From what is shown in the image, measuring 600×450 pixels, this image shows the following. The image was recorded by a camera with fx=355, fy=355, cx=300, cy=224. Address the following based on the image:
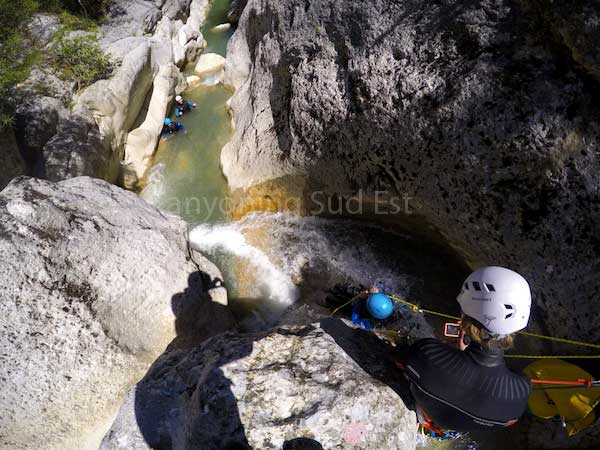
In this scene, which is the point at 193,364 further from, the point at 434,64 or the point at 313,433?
the point at 434,64

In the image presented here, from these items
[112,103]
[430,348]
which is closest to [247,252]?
[430,348]

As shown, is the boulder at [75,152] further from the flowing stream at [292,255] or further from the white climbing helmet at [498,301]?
the white climbing helmet at [498,301]

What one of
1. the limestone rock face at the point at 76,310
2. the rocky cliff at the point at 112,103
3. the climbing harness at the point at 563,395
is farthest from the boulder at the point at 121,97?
the climbing harness at the point at 563,395

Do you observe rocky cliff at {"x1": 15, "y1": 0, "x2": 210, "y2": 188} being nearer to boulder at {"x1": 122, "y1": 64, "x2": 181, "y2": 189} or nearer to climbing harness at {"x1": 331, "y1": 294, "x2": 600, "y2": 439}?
boulder at {"x1": 122, "y1": 64, "x2": 181, "y2": 189}

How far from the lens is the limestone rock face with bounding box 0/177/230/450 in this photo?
412 cm

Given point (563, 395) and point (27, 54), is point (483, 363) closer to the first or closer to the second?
point (563, 395)

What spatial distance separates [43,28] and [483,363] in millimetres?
12496

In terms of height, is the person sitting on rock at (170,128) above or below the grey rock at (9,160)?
above

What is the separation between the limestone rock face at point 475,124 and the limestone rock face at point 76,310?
11.9ft

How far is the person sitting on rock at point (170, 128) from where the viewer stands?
35.0 feet

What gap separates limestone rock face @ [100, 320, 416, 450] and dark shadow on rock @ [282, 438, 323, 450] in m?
0.03

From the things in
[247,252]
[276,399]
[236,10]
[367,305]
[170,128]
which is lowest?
[276,399]

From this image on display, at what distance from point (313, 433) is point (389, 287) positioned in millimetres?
3588

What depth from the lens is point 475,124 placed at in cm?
454
